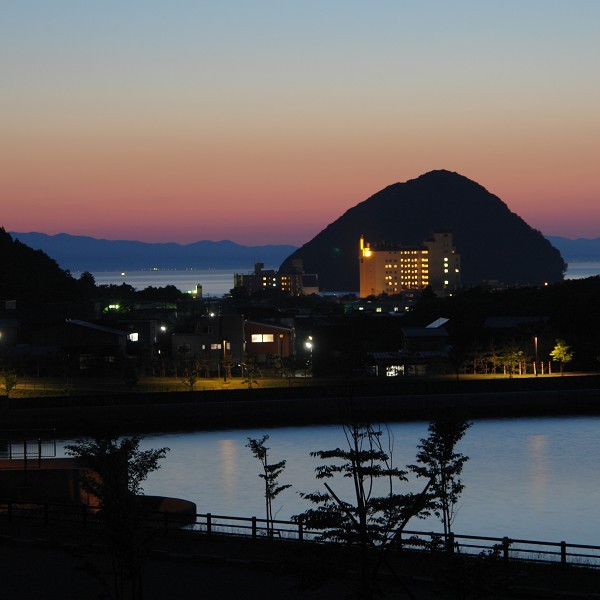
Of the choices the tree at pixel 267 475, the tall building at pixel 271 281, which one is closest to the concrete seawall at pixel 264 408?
the tree at pixel 267 475

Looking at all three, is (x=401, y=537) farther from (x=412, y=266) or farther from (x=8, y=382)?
(x=412, y=266)

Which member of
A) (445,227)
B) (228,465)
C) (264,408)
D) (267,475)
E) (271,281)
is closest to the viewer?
(267,475)

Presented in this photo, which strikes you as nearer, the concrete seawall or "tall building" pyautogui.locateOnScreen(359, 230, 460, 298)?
the concrete seawall

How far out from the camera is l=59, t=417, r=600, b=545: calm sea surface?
52.1ft

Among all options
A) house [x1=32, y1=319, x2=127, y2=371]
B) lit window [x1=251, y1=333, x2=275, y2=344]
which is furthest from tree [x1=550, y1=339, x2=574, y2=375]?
house [x1=32, y1=319, x2=127, y2=371]

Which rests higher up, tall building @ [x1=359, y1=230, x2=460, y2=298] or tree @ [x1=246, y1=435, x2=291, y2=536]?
tall building @ [x1=359, y1=230, x2=460, y2=298]

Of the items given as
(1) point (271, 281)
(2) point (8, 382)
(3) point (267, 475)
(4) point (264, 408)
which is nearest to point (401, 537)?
(3) point (267, 475)

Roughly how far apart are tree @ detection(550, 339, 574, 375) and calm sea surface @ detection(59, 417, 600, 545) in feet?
15.5

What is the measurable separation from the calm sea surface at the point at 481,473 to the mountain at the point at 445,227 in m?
137

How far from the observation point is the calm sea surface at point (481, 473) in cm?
1588

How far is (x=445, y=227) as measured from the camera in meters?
174

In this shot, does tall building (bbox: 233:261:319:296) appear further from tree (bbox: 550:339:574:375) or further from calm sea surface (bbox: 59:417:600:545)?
calm sea surface (bbox: 59:417:600:545)

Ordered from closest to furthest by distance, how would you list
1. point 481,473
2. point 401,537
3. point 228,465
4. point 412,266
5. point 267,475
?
point 401,537 → point 267,475 → point 481,473 → point 228,465 → point 412,266

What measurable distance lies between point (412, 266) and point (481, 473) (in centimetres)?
9946
